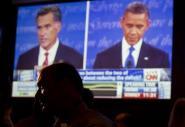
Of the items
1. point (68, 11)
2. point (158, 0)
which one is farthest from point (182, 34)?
point (68, 11)

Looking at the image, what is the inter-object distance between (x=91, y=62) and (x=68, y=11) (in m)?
0.59

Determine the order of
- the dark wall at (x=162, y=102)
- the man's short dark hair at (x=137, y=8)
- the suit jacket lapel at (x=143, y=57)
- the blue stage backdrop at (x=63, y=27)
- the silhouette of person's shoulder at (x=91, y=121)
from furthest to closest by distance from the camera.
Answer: the blue stage backdrop at (x=63, y=27), the man's short dark hair at (x=137, y=8), the suit jacket lapel at (x=143, y=57), the dark wall at (x=162, y=102), the silhouette of person's shoulder at (x=91, y=121)

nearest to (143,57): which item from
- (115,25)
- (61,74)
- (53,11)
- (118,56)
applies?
(118,56)

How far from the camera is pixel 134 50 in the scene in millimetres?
4258

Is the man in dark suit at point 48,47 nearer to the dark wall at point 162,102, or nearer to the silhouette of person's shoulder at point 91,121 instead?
the dark wall at point 162,102

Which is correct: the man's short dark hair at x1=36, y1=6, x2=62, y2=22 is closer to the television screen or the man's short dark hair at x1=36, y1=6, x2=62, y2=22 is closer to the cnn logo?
the television screen

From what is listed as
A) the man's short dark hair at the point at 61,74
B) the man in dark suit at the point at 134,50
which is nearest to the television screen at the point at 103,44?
the man in dark suit at the point at 134,50

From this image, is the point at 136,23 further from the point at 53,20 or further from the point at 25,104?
the point at 25,104

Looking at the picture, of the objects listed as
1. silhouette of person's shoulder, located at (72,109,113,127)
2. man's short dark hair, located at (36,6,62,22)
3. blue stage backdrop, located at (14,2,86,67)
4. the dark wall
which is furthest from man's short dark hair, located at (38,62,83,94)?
man's short dark hair, located at (36,6,62,22)

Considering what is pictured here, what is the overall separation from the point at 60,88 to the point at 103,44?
2689 mm

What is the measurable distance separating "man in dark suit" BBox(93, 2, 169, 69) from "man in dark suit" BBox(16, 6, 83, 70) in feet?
1.01

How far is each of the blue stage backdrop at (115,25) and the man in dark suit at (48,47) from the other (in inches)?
8.8

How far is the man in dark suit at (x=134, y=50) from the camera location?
4180 millimetres

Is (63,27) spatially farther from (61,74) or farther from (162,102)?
(61,74)
